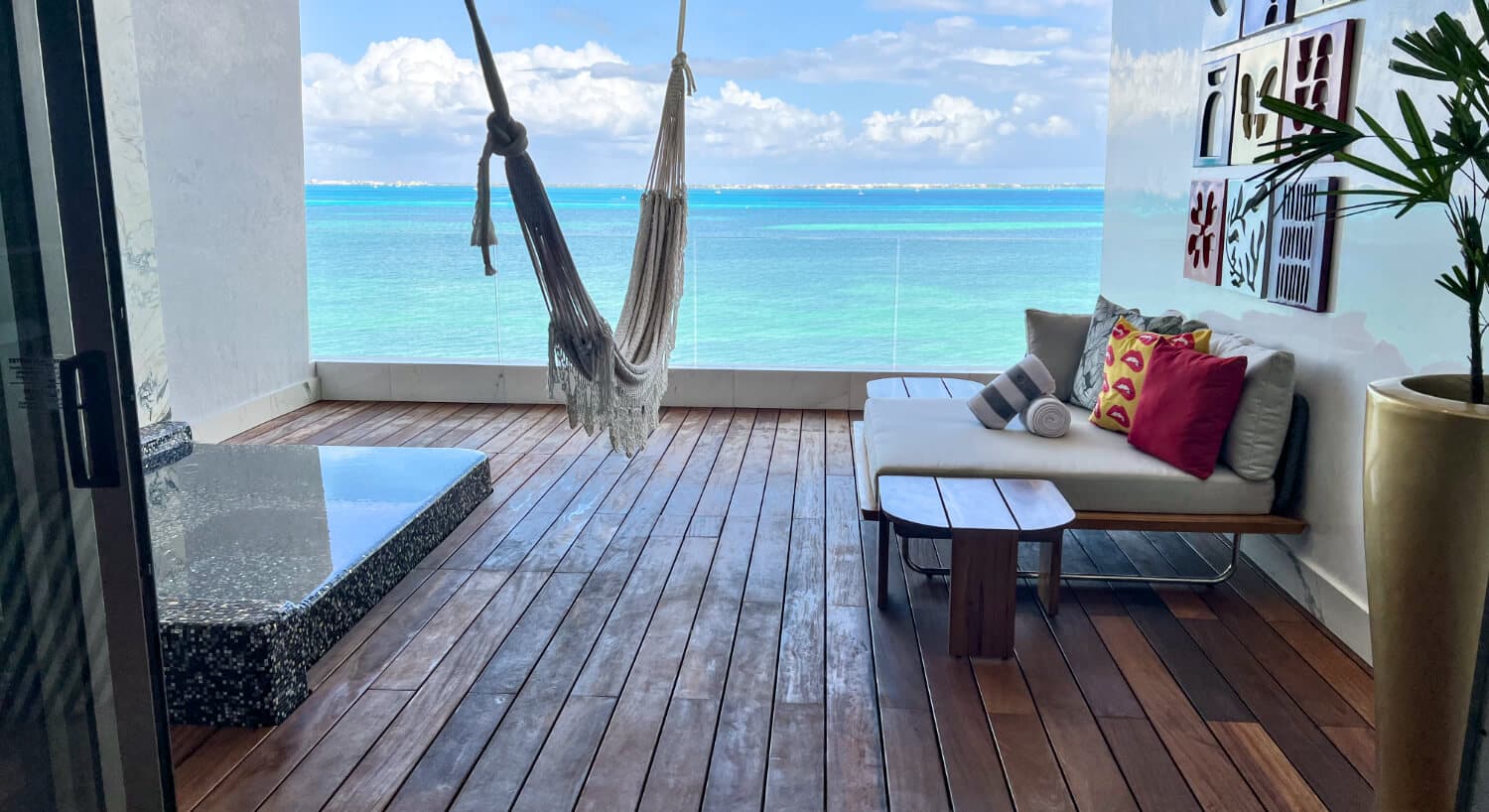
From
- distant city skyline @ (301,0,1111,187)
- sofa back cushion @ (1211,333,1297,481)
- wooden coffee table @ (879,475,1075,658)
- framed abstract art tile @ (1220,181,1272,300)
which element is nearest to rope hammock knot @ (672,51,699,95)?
wooden coffee table @ (879,475,1075,658)

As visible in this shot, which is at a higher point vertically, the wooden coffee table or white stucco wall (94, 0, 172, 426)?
white stucco wall (94, 0, 172, 426)

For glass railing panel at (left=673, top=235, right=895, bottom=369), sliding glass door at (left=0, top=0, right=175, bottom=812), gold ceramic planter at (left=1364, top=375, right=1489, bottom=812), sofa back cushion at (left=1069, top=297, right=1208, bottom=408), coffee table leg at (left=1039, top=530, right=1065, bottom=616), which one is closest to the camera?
sliding glass door at (left=0, top=0, right=175, bottom=812)

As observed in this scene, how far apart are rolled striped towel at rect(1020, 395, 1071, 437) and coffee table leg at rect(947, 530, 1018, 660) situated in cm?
76

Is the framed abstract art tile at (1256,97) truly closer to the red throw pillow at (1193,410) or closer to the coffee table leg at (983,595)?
the red throw pillow at (1193,410)

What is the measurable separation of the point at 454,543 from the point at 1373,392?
239cm

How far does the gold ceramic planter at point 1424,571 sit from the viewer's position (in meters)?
1.51

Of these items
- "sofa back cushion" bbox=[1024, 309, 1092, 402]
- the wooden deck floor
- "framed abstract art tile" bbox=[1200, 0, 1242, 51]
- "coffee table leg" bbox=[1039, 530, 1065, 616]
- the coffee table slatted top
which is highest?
"framed abstract art tile" bbox=[1200, 0, 1242, 51]

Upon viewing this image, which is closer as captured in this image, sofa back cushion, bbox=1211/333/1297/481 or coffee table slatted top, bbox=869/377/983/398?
sofa back cushion, bbox=1211/333/1297/481

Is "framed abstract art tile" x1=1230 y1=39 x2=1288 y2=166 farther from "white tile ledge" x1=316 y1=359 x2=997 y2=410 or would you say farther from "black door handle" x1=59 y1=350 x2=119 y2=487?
"black door handle" x1=59 y1=350 x2=119 y2=487

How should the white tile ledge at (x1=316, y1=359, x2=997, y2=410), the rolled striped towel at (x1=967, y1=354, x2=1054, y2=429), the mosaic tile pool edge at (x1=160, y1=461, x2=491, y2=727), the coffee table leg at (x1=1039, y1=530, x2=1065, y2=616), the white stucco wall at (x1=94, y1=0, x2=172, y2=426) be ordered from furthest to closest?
the white tile ledge at (x1=316, y1=359, x2=997, y2=410) < the white stucco wall at (x1=94, y1=0, x2=172, y2=426) < the rolled striped towel at (x1=967, y1=354, x2=1054, y2=429) < the coffee table leg at (x1=1039, y1=530, x2=1065, y2=616) < the mosaic tile pool edge at (x1=160, y1=461, x2=491, y2=727)

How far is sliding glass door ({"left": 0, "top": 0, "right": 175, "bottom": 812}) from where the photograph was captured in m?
1.08

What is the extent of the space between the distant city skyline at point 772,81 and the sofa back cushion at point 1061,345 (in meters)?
10.8

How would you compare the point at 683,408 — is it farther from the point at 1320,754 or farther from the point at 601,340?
the point at 1320,754

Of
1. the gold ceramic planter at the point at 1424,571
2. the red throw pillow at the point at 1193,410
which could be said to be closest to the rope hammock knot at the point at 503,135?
the red throw pillow at the point at 1193,410
